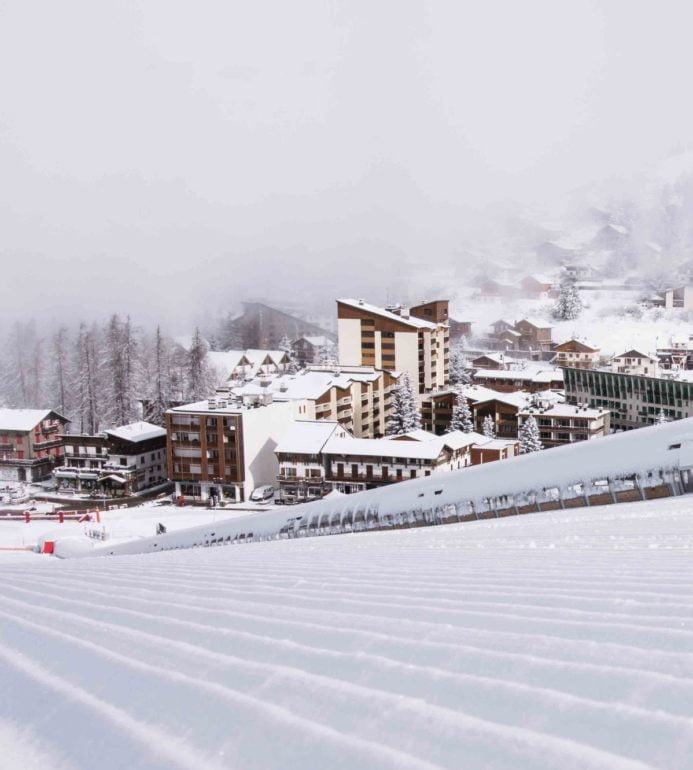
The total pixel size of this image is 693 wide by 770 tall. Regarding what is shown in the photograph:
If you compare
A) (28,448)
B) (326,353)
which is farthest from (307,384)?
(326,353)

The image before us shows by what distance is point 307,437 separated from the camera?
1031cm

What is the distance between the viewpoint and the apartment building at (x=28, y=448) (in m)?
12.3

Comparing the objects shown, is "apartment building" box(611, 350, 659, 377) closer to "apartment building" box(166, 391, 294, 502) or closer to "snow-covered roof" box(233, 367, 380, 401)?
"snow-covered roof" box(233, 367, 380, 401)

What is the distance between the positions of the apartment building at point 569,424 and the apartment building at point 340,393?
2.83 meters

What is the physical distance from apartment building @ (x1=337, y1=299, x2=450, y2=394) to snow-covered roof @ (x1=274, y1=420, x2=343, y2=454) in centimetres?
553

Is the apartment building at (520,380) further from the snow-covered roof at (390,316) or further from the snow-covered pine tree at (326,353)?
the snow-covered pine tree at (326,353)

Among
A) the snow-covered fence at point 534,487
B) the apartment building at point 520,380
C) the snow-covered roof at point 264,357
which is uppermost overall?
the snow-covered roof at point 264,357

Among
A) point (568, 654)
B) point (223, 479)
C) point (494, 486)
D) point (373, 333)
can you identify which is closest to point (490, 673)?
point (568, 654)

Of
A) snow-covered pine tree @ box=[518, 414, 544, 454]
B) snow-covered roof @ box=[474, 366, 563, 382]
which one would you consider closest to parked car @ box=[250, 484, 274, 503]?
snow-covered pine tree @ box=[518, 414, 544, 454]

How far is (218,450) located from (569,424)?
5.16 meters

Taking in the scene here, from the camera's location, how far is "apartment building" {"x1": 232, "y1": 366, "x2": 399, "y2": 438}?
12.2 meters

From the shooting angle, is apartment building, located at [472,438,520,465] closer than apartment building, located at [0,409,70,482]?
Yes

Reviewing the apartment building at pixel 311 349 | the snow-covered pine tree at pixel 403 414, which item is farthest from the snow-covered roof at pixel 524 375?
the apartment building at pixel 311 349

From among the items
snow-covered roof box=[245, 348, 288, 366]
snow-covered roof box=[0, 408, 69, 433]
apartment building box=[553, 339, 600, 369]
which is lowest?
snow-covered roof box=[0, 408, 69, 433]
